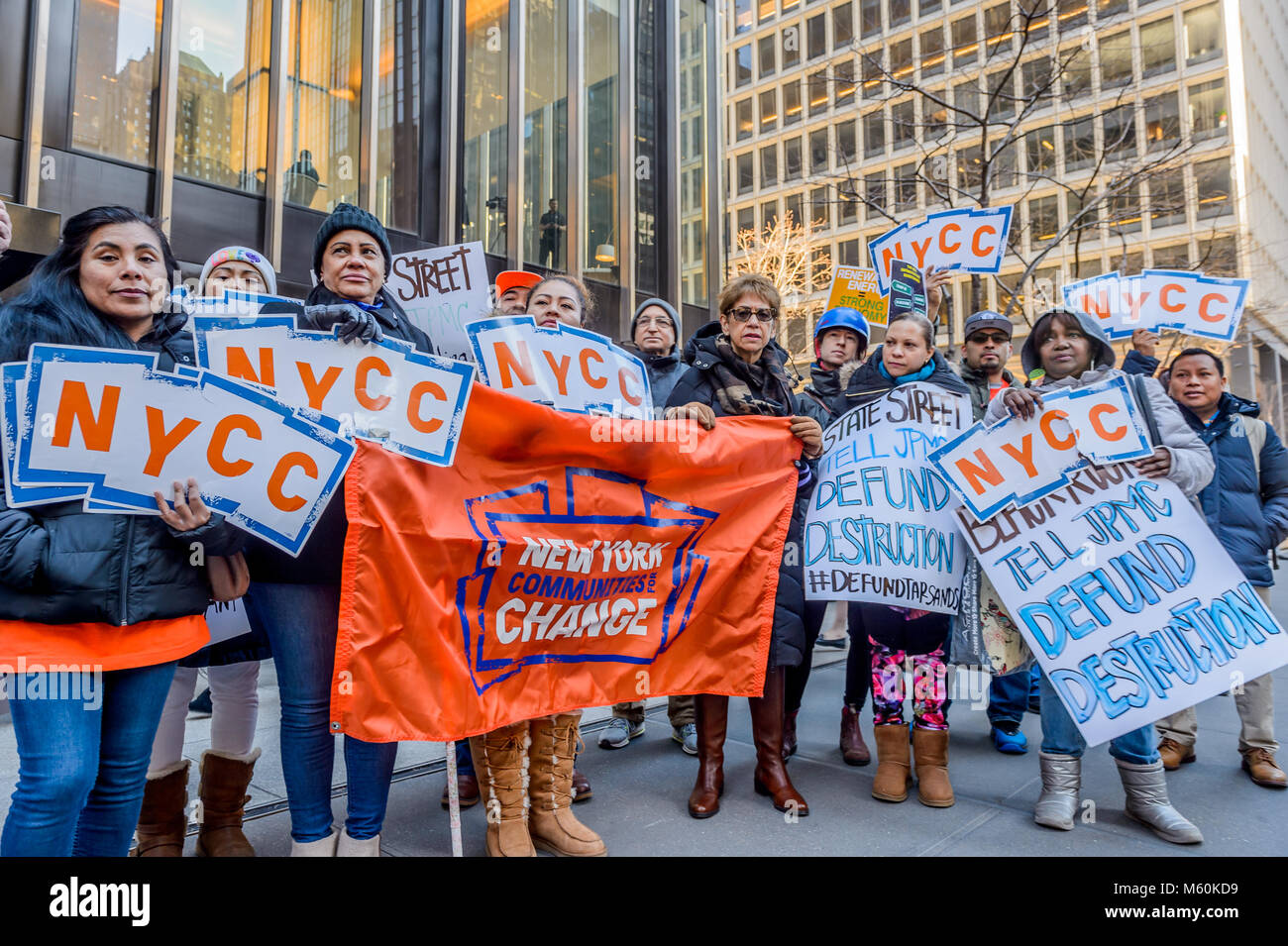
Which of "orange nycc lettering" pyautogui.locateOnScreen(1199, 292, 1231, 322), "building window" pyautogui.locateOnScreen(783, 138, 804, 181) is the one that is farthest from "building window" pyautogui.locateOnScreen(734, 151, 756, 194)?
"orange nycc lettering" pyautogui.locateOnScreen(1199, 292, 1231, 322)

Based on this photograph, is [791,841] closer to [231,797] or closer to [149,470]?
[231,797]

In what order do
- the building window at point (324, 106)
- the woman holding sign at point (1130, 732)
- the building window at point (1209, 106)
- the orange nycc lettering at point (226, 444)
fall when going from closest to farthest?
1. the orange nycc lettering at point (226, 444)
2. the woman holding sign at point (1130, 732)
3. the building window at point (324, 106)
4. the building window at point (1209, 106)

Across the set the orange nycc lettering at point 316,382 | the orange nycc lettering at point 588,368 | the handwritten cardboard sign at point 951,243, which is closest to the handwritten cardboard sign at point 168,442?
the orange nycc lettering at point 316,382

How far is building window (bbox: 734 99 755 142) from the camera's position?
157 feet

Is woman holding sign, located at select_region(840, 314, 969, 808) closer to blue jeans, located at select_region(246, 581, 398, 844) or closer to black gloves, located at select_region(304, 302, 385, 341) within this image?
blue jeans, located at select_region(246, 581, 398, 844)

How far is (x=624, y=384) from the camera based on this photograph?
11.0 feet

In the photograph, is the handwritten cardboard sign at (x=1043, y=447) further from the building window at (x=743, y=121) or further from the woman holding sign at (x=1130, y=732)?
the building window at (x=743, y=121)

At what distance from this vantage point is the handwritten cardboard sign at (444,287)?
429 cm

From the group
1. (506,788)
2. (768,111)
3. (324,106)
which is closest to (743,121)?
(768,111)

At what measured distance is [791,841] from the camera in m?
3.06

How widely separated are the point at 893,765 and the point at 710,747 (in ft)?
2.60

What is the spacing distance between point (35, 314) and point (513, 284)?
2687 millimetres

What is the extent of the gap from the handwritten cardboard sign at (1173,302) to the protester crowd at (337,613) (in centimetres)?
117
